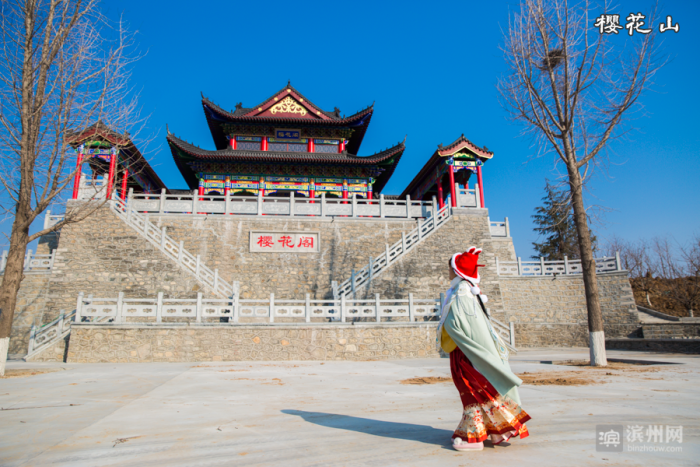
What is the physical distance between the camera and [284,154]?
19781 mm

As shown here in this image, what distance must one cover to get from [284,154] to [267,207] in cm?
409

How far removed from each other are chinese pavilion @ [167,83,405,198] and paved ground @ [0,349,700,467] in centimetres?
1418

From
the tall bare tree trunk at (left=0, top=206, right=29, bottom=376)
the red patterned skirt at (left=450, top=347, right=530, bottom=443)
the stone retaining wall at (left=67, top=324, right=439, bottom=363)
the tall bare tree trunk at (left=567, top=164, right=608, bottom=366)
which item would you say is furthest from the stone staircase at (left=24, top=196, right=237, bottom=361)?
the red patterned skirt at (left=450, top=347, right=530, bottom=443)

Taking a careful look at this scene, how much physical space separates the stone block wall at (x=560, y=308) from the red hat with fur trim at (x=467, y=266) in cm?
1440

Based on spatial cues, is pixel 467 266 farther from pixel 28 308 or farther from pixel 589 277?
pixel 28 308

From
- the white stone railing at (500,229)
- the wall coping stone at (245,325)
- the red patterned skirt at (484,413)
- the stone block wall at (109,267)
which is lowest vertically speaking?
the red patterned skirt at (484,413)

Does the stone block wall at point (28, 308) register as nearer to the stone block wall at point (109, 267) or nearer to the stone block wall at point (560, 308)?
the stone block wall at point (109, 267)

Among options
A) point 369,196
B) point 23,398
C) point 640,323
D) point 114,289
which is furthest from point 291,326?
point 640,323

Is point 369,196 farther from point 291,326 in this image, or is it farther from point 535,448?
point 535,448

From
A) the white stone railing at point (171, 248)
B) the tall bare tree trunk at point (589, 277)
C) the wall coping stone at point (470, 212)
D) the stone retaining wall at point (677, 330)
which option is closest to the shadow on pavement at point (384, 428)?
the tall bare tree trunk at point (589, 277)

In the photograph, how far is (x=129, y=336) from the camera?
32.8 feet

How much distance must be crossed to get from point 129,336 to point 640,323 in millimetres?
17935

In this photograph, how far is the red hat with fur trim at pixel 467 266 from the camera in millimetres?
3080

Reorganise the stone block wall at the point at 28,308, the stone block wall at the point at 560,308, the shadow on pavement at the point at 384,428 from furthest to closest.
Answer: the stone block wall at the point at 560,308 < the stone block wall at the point at 28,308 < the shadow on pavement at the point at 384,428
